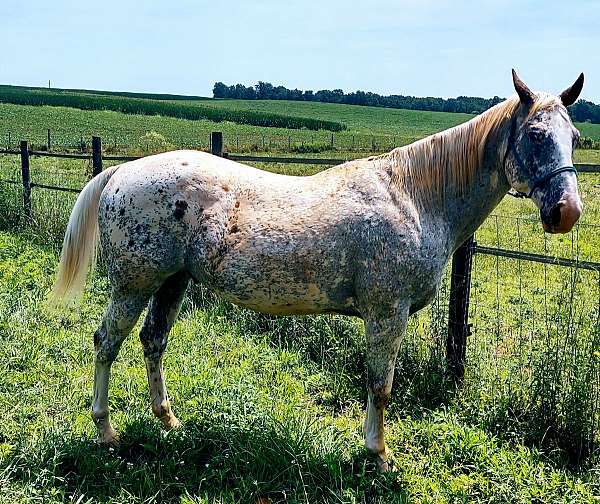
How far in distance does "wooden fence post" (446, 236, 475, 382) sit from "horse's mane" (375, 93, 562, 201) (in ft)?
4.01

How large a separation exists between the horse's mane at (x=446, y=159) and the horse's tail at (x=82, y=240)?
6.41 ft

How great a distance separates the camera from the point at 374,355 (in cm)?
320

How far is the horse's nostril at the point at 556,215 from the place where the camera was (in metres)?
2.57

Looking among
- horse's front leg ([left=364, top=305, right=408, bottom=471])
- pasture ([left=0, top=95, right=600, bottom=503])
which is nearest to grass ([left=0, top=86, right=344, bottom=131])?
pasture ([left=0, top=95, right=600, bottom=503])

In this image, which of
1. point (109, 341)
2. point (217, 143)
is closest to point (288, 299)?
point (109, 341)

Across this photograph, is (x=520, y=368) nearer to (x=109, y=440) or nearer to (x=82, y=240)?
(x=109, y=440)

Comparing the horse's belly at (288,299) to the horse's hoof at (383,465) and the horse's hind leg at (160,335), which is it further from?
the horse's hoof at (383,465)

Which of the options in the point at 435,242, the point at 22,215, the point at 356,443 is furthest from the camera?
the point at 22,215

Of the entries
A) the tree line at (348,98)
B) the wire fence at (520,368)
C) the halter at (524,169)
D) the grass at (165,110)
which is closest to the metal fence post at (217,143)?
the wire fence at (520,368)

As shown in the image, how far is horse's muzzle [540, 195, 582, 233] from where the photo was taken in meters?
2.54

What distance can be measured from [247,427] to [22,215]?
22.9 feet

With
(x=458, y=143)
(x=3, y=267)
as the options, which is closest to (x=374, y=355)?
(x=458, y=143)

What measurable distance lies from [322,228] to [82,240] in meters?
1.75

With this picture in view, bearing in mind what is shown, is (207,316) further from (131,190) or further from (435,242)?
(435,242)
